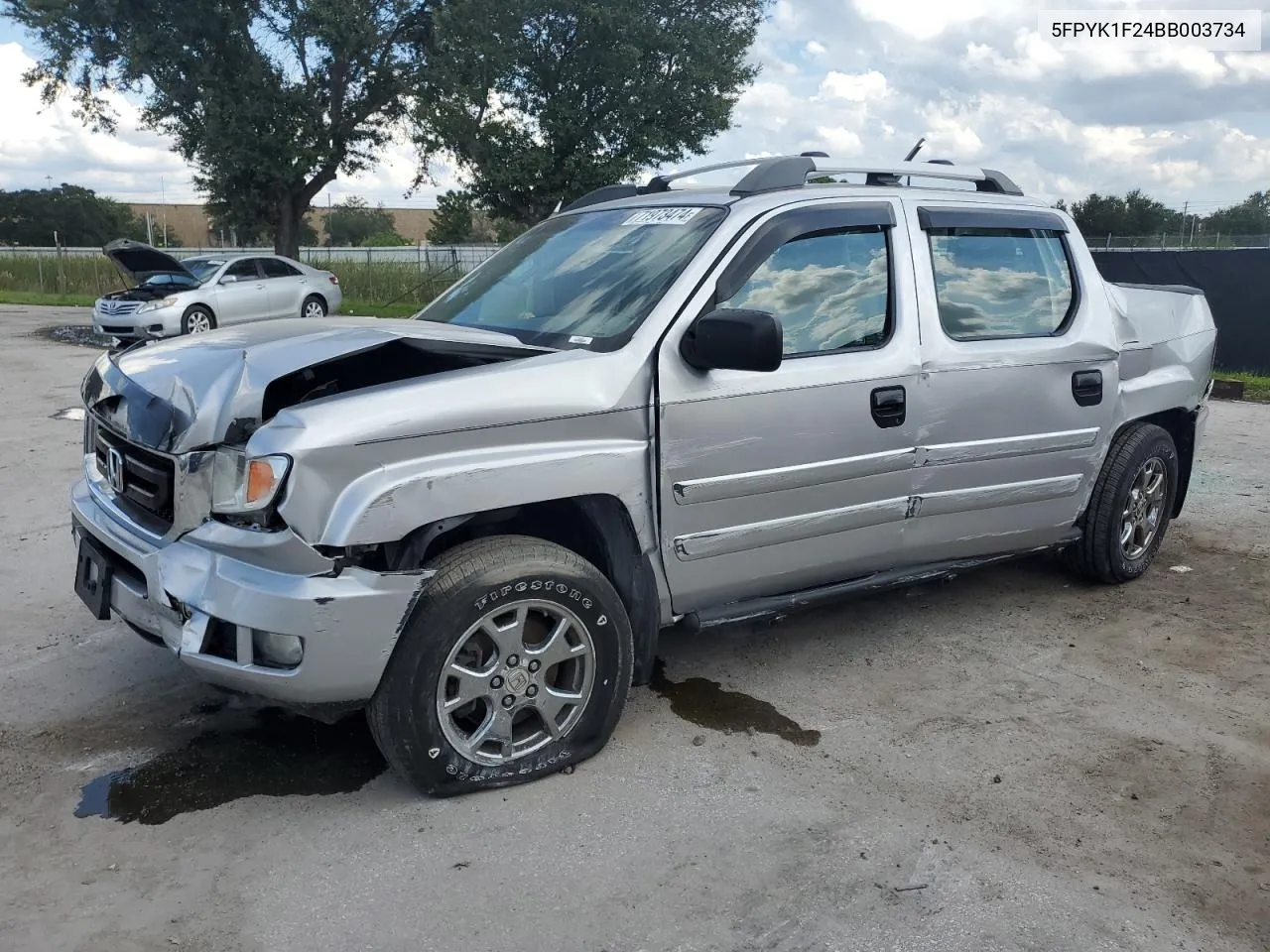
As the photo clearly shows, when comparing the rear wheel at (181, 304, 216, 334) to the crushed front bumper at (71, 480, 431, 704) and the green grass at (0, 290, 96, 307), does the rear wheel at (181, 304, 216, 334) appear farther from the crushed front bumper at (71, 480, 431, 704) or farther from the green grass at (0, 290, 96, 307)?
the crushed front bumper at (71, 480, 431, 704)

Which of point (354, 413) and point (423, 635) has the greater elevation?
point (354, 413)

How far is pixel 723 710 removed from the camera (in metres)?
3.93

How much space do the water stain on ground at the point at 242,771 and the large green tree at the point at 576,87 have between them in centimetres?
2017

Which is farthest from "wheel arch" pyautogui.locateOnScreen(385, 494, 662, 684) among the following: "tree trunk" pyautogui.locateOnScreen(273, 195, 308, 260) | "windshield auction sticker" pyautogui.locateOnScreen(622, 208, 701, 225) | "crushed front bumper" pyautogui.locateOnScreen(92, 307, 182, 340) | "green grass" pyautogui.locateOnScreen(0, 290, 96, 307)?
"green grass" pyautogui.locateOnScreen(0, 290, 96, 307)

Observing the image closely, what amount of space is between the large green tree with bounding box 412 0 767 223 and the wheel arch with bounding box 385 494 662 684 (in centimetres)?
2004

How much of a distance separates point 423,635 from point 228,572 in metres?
→ 0.57

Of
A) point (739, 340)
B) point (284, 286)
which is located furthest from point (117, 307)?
point (739, 340)

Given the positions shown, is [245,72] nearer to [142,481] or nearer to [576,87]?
[576,87]

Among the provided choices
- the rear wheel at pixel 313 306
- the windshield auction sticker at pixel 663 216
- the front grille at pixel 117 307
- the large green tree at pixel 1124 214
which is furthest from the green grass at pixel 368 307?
the large green tree at pixel 1124 214

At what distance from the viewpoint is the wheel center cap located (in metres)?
3.25

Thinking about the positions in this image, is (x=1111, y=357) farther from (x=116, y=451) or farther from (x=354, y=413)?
(x=116, y=451)

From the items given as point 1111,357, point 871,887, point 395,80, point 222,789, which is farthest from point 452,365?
point 395,80

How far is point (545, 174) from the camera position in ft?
75.5

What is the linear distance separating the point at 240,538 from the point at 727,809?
165 cm
